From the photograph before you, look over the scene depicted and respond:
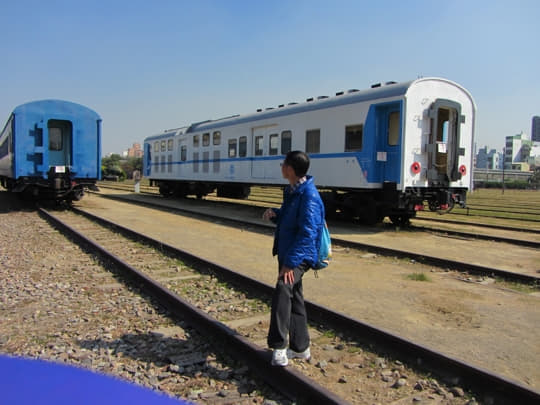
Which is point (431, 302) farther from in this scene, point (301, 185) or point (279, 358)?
point (301, 185)

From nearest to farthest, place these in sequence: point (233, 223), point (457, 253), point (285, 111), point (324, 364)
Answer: point (324, 364) → point (457, 253) → point (233, 223) → point (285, 111)

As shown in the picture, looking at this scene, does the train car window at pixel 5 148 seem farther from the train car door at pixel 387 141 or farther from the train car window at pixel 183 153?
the train car door at pixel 387 141

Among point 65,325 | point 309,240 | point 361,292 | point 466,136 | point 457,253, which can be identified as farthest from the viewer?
point 466,136

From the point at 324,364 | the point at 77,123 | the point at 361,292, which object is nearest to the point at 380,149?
the point at 361,292

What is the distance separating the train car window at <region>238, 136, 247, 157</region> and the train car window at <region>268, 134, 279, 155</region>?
1635 millimetres

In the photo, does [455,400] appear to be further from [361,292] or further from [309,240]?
[361,292]

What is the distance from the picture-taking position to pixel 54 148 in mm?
16484

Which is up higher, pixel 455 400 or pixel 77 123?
pixel 77 123

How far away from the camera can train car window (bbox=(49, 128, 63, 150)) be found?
1642cm

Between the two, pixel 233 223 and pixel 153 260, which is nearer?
pixel 153 260

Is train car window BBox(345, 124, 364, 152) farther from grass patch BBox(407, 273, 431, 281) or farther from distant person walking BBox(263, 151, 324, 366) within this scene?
distant person walking BBox(263, 151, 324, 366)

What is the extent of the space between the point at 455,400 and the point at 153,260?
591 cm

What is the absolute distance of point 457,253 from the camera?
9258 mm

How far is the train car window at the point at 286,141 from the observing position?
14856mm
